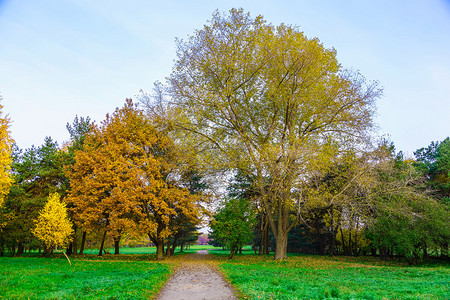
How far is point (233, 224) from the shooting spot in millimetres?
21188

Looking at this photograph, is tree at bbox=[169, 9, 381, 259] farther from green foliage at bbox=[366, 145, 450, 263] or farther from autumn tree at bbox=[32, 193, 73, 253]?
autumn tree at bbox=[32, 193, 73, 253]

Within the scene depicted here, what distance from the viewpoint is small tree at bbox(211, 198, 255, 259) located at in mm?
21250

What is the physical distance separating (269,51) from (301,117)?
5.15 metres

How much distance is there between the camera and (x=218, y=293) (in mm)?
7805

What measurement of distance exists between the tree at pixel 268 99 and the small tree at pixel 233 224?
11.0 feet

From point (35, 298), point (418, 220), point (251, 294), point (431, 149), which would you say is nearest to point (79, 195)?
point (35, 298)

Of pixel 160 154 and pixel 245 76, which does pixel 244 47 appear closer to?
pixel 245 76

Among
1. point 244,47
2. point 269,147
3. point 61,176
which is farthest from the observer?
point 61,176

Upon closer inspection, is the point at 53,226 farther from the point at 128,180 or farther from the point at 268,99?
the point at 268,99

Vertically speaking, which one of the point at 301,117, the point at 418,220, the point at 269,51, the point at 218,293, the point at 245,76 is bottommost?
the point at 218,293

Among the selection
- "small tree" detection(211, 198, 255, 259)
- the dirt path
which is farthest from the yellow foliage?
"small tree" detection(211, 198, 255, 259)

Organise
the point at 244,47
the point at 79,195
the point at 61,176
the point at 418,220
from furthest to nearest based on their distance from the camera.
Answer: the point at 61,176 → the point at 79,195 → the point at 418,220 → the point at 244,47

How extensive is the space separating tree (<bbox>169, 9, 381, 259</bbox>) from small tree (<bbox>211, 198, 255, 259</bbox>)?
3347 mm

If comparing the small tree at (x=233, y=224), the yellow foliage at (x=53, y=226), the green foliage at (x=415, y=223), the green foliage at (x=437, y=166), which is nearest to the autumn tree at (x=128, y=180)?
the small tree at (x=233, y=224)
